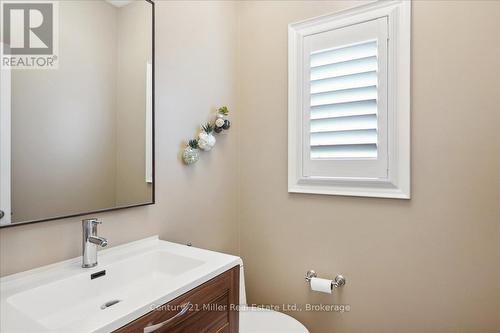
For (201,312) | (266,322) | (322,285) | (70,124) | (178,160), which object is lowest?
(266,322)

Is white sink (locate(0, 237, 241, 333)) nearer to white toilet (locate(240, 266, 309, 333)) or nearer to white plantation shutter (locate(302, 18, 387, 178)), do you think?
white toilet (locate(240, 266, 309, 333))

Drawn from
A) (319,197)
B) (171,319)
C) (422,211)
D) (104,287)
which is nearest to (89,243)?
(104,287)

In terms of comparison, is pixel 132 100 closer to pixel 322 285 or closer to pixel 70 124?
pixel 70 124

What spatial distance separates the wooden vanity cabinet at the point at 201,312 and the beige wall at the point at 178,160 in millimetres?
470

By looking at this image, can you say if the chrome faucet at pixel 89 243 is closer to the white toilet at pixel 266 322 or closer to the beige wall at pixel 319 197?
the beige wall at pixel 319 197

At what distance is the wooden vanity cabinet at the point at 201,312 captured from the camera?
80cm

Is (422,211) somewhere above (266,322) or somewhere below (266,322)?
above

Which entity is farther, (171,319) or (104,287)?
(104,287)

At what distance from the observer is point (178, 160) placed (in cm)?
150

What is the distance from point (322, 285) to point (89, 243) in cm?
119

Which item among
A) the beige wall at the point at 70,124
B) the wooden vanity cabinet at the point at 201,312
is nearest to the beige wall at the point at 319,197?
the beige wall at the point at 70,124

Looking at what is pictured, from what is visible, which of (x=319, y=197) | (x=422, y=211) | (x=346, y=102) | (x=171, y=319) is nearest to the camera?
(x=171, y=319)

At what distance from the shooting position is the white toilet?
155cm

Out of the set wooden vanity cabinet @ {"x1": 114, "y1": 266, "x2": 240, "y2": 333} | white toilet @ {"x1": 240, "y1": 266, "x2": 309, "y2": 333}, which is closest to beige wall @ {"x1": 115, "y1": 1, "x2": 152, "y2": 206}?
wooden vanity cabinet @ {"x1": 114, "y1": 266, "x2": 240, "y2": 333}
